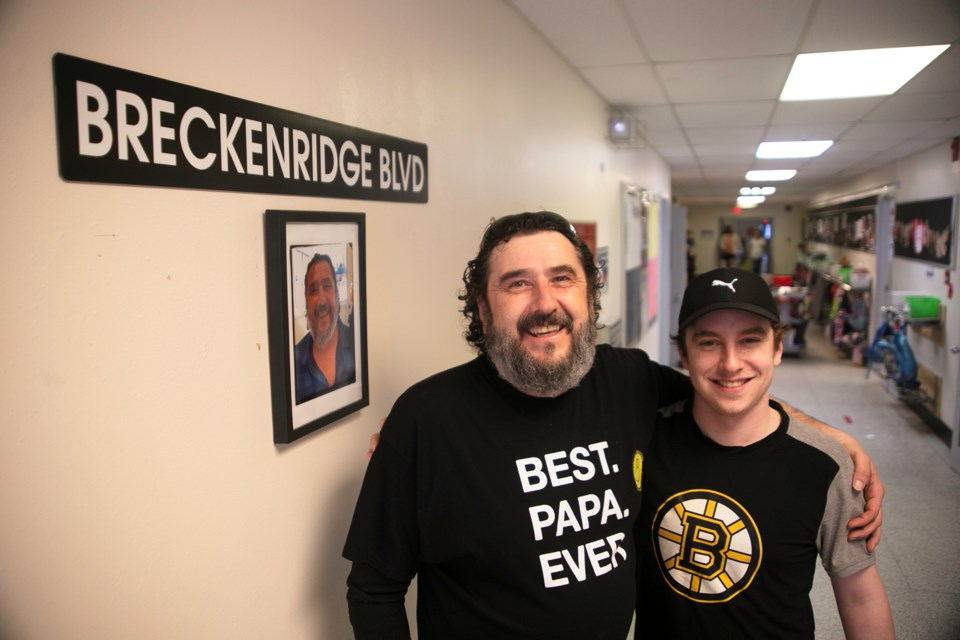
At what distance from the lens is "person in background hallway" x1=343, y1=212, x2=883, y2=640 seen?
51.5 inches

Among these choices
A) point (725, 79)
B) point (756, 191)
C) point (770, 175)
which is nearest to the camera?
point (725, 79)

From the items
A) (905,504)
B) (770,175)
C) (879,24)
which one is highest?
(770,175)

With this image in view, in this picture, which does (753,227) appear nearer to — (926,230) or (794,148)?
(926,230)

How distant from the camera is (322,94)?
4.63ft

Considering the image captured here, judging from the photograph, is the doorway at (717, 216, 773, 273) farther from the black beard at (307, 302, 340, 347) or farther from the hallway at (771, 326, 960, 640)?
the black beard at (307, 302, 340, 347)

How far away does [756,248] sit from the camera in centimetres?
1741

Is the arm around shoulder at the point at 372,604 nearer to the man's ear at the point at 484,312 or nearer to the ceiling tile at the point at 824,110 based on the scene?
the man's ear at the point at 484,312

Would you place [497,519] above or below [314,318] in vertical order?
below

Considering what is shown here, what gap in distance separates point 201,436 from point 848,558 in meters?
1.28

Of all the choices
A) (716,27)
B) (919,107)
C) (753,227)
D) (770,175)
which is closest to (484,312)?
(716,27)

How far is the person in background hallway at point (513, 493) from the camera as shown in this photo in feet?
4.29

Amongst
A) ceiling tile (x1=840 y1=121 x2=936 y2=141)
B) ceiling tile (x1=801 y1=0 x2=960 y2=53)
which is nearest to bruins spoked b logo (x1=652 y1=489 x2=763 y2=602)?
ceiling tile (x1=801 y1=0 x2=960 y2=53)

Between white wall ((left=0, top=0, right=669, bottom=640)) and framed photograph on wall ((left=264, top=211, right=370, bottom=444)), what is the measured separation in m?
0.03

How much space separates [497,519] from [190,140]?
0.87 meters
